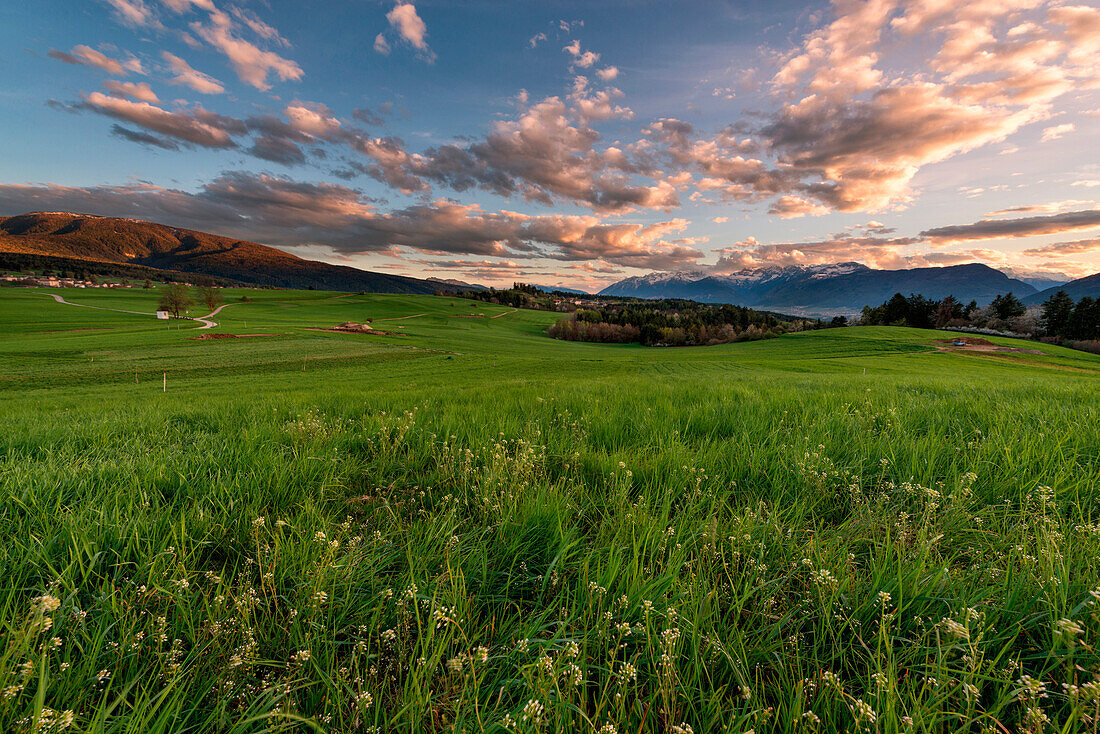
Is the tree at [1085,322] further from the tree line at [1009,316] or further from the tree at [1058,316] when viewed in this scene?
the tree at [1058,316]

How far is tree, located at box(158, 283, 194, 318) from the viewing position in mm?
84188

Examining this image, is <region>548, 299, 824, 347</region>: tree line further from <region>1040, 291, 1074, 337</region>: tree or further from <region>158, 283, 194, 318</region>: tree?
<region>158, 283, 194, 318</region>: tree

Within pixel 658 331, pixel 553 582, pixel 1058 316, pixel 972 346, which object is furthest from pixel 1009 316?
pixel 553 582

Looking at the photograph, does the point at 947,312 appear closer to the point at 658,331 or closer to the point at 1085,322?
the point at 1085,322

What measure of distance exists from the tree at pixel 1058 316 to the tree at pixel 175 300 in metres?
186

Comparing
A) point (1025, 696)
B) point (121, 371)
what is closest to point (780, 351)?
point (1025, 696)

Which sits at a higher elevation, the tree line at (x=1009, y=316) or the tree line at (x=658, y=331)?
the tree line at (x=1009, y=316)

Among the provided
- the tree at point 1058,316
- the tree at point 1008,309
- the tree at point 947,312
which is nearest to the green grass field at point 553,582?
the tree at point 1058,316

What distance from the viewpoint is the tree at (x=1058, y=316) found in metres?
82.8

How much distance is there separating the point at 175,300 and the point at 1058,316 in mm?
189566

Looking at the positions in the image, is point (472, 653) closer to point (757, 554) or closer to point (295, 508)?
point (757, 554)

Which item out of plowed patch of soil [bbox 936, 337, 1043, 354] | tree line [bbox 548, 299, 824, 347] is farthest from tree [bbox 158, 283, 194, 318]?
plowed patch of soil [bbox 936, 337, 1043, 354]

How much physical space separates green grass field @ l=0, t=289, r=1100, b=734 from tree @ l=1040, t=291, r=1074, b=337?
5082 inches

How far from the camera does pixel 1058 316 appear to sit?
279 feet
